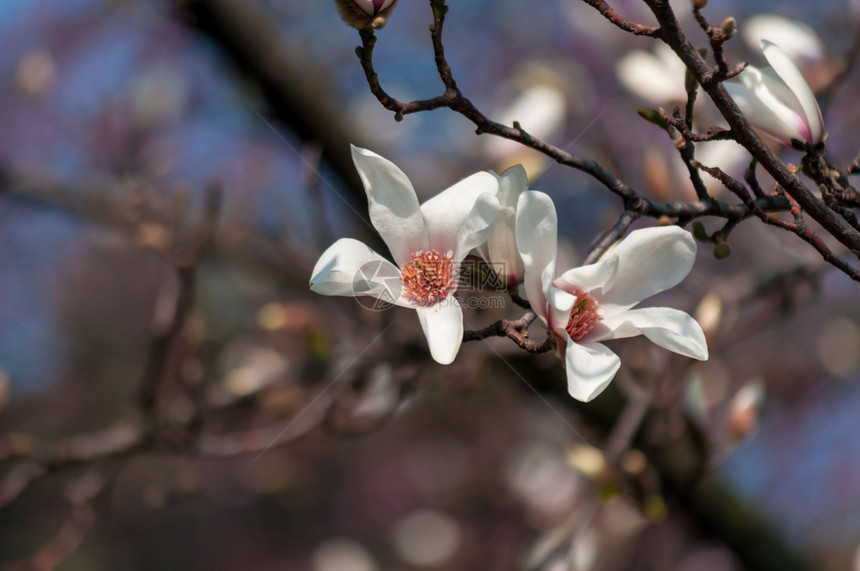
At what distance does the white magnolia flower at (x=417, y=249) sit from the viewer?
57 cm

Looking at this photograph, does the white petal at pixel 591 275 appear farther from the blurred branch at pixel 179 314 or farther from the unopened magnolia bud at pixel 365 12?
the blurred branch at pixel 179 314

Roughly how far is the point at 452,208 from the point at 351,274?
12 centimetres

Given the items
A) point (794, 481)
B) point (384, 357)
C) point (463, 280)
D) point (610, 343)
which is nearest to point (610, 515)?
point (610, 343)

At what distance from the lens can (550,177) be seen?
247cm

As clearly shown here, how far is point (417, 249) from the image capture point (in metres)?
0.66

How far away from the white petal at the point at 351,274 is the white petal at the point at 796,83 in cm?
41

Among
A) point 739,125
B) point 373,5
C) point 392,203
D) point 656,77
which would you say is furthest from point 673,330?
point 656,77

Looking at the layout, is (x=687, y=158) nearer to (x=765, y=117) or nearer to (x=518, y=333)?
(x=765, y=117)

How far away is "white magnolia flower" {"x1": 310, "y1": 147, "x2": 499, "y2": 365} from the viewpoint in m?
0.57

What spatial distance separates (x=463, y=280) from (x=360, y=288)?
14cm

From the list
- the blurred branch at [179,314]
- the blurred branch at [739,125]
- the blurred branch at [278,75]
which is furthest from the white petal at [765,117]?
the blurred branch at [278,75]

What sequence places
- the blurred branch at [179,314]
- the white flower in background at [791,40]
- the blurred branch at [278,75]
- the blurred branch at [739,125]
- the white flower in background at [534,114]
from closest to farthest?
the blurred branch at [739,125] < the white flower in background at [791,40] < the white flower in background at [534,114] < the blurred branch at [179,314] < the blurred branch at [278,75]

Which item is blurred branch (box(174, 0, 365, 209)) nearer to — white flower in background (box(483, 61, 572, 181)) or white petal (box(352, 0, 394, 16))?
white flower in background (box(483, 61, 572, 181))

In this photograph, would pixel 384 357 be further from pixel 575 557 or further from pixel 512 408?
pixel 512 408
